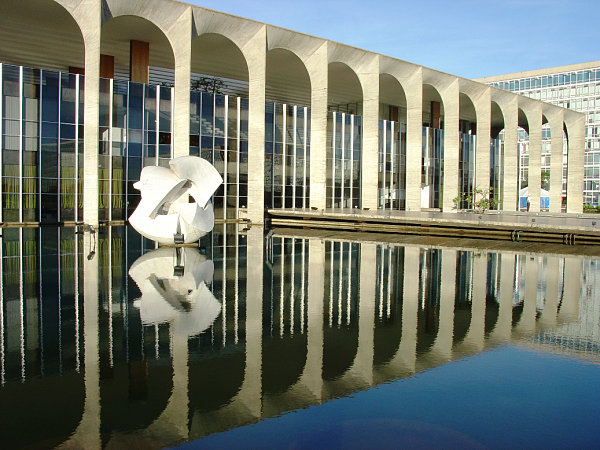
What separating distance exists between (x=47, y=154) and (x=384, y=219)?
56.1 feet

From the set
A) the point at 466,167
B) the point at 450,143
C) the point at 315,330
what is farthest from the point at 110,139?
the point at 466,167

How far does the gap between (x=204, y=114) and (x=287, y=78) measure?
9.23 m

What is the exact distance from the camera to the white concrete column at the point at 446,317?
7.32 meters

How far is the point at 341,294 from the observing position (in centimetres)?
1113

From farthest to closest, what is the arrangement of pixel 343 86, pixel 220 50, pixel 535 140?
pixel 535 140 → pixel 343 86 → pixel 220 50

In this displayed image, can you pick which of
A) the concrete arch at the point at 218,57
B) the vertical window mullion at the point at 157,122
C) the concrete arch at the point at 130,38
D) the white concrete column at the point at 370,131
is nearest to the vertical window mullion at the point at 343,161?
the white concrete column at the point at 370,131

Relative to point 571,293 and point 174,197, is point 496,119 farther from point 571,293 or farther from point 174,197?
point 571,293

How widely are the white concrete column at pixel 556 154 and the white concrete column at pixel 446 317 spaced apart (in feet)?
145

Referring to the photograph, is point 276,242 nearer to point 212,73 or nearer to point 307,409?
point 307,409

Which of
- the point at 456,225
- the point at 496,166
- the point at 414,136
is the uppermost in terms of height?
the point at 414,136

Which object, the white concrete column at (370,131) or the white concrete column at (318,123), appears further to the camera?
the white concrete column at (370,131)

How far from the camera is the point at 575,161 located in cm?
5641

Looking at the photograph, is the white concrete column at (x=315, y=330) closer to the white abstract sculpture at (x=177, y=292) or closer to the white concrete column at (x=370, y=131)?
the white abstract sculpture at (x=177, y=292)

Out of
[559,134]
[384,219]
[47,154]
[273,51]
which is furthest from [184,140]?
[559,134]
